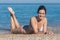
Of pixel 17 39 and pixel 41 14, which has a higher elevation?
pixel 41 14

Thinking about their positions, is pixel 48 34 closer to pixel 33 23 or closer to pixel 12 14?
pixel 33 23

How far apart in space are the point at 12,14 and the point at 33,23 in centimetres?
78

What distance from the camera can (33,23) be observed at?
19.8ft

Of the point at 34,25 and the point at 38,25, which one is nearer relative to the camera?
the point at 34,25

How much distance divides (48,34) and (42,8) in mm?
761

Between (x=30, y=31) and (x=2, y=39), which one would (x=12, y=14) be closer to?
(x=30, y=31)

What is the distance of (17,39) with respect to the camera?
5238mm

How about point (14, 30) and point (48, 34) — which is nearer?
point (48, 34)

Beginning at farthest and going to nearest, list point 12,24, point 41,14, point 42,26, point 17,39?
1. point 12,24
2. point 42,26
3. point 41,14
4. point 17,39

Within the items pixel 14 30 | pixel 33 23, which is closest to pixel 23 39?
pixel 33 23

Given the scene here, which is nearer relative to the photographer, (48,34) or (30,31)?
(48,34)

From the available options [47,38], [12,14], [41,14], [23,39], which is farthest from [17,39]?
[12,14]

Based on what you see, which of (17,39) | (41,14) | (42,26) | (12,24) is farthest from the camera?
(12,24)

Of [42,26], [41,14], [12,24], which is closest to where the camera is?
[41,14]
